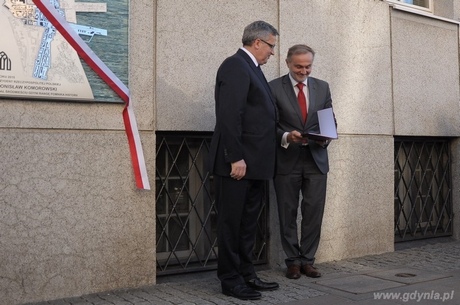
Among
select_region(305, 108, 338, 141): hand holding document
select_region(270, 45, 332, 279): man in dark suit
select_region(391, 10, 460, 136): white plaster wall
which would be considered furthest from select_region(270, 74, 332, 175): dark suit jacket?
select_region(391, 10, 460, 136): white plaster wall

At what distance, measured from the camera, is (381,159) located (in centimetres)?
655

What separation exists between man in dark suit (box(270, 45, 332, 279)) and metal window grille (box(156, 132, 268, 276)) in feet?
1.91

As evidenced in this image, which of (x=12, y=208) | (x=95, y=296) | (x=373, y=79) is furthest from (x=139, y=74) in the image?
(x=373, y=79)

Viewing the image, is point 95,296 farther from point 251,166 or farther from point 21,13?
point 21,13

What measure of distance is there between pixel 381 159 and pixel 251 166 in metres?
2.59

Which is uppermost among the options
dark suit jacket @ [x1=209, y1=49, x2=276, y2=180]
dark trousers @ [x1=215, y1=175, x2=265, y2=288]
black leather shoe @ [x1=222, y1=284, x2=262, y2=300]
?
dark suit jacket @ [x1=209, y1=49, x2=276, y2=180]

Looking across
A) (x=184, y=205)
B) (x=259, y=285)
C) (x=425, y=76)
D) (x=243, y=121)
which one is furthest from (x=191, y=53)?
(x=425, y=76)

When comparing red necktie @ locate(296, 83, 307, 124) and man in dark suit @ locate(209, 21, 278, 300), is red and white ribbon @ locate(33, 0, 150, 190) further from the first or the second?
red necktie @ locate(296, 83, 307, 124)

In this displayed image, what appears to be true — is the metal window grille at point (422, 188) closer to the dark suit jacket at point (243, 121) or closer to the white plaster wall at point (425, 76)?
the white plaster wall at point (425, 76)

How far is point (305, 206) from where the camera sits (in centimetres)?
536

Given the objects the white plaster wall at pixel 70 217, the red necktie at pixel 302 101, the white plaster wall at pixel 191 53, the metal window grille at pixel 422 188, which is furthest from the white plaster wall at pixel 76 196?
the metal window grille at pixel 422 188

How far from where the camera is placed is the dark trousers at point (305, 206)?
208 inches

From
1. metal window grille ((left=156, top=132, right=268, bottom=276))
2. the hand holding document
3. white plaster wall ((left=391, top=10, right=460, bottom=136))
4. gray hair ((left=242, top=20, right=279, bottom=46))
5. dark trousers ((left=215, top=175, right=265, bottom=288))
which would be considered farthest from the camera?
white plaster wall ((left=391, top=10, right=460, bottom=136))

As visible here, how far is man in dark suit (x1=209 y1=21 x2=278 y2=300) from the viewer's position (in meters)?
4.34
